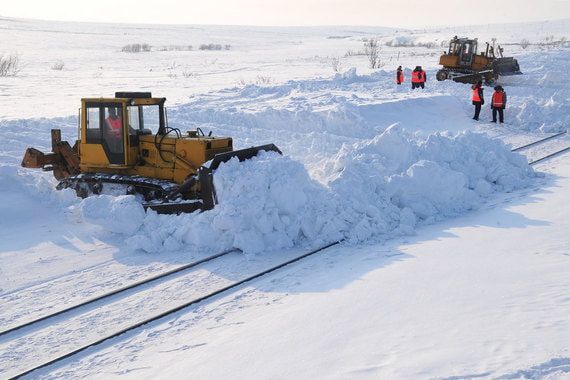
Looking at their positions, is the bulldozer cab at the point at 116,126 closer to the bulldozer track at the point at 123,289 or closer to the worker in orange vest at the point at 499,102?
the bulldozer track at the point at 123,289

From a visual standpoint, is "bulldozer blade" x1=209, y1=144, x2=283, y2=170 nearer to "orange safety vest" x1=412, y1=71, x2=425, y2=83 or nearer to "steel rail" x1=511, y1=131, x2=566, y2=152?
"steel rail" x1=511, y1=131, x2=566, y2=152

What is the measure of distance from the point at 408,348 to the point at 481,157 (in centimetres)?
906

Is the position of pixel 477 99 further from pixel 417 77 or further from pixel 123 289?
pixel 123 289

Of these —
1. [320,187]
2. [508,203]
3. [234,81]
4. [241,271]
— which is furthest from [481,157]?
[234,81]

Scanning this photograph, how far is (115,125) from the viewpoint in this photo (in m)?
12.3

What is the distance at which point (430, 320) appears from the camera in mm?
6656

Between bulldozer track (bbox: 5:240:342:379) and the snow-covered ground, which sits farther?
bulldozer track (bbox: 5:240:342:379)

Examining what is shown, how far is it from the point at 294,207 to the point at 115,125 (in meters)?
3.97

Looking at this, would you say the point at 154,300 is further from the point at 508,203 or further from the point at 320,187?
the point at 508,203

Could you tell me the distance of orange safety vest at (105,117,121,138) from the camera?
1228 centimetres

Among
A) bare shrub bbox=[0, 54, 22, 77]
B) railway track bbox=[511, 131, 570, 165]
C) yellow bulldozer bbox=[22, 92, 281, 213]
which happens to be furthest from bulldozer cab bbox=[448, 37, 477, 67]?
yellow bulldozer bbox=[22, 92, 281, 213]

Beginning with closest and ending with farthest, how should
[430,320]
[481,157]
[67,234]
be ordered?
[430,320] < [67,234] < [481,157]

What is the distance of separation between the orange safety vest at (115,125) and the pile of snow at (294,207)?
1.86 metres

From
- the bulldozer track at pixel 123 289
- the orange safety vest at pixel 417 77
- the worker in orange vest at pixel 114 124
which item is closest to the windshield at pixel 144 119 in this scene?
the worker in orange vest at pixel 114 124
